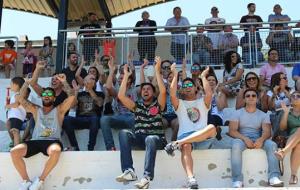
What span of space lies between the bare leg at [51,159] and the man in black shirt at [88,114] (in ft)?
2.90

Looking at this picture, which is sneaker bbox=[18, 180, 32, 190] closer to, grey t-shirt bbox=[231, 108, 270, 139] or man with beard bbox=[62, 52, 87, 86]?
grey t-shirt bbox=[231, 108, 270, 139]

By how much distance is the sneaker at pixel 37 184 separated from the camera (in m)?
7.26

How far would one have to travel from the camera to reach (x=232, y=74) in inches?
417

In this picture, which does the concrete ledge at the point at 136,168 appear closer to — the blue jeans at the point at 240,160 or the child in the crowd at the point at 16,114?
the blue jeans at the point at 240,160

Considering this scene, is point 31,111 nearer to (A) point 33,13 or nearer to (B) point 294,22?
(B) point 294,22

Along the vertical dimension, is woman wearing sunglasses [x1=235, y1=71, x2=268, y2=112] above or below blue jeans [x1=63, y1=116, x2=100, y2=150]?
above

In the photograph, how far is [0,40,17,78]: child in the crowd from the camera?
42.9 ft

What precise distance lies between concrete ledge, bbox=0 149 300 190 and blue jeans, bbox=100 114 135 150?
1.43 ft

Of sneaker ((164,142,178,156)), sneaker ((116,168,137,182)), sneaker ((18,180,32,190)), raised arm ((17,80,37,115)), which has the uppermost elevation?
raised arm ((17,80,37,115))

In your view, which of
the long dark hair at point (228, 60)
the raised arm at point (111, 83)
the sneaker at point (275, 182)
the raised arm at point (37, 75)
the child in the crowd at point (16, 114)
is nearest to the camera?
the sneaker at point (275, 182)

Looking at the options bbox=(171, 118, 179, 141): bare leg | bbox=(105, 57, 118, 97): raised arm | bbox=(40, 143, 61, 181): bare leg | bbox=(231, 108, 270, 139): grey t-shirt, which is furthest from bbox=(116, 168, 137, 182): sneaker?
bbox=(105, 57, 118, 97): raised arm

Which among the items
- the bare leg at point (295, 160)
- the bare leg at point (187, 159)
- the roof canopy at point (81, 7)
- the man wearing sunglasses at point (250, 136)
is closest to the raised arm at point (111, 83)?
the man wearing sunglasses at point (250, 136)

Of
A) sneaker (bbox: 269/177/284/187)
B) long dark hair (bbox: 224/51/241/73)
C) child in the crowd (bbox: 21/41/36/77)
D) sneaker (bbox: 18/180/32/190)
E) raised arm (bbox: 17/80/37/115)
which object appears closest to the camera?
sneaker (bbox: 269/177/284/187)

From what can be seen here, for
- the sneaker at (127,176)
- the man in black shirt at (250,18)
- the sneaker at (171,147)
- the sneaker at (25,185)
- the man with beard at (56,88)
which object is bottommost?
the sneaker at (25,185)
